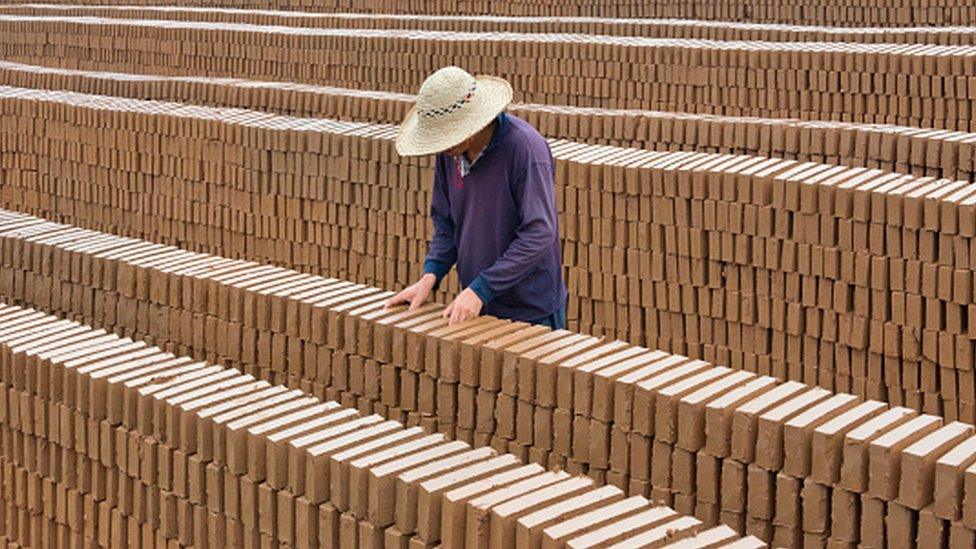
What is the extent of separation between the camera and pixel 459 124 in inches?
232

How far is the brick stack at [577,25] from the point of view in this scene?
629 inches

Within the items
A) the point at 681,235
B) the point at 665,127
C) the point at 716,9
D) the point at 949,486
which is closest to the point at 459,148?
the point at 949,486

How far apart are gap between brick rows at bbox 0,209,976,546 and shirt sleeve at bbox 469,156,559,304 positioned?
0.21 m

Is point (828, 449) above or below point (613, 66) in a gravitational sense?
below

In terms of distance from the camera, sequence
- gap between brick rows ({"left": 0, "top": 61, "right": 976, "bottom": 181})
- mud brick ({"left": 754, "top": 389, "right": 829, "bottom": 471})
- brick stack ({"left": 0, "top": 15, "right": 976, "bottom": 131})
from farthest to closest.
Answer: brick stack ({"left": 0, "top": 15, "right": 976, "bottom": 131}) → gap between brick rows ({"left": 0, "top": 61, "right": 976, "bottom": 181}) → mud brick ({"left": 754, "top": 389, "right": 829, "bottom": 471})

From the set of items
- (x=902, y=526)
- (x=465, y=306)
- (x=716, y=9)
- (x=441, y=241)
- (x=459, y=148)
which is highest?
(x=716, y=9)

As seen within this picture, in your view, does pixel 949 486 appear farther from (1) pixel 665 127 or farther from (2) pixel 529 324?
(1) pixel 665 127

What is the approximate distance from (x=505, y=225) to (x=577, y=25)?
13664 millimetres

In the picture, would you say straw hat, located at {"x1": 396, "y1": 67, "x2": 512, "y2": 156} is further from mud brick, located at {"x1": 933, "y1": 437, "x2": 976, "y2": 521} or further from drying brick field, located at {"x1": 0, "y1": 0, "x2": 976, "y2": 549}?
mud brick, located at {"x1": 933, "y1": 437, "x2": 976, "y2": 521}

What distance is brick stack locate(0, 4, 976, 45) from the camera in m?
16.0

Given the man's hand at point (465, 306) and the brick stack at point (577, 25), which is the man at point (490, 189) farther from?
the brick stack at point (577, 25)

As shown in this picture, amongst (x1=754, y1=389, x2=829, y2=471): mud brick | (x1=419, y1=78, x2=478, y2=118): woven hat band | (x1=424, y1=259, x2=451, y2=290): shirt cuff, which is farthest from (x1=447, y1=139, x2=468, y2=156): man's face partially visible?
(x1=754, y1=389, x2=829, y2=471): mud brick

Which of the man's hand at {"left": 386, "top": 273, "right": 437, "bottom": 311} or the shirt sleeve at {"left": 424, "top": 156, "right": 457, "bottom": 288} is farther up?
the shirt sleeve at {"left": 424, "top": 156, "right": 457, "bottom": 288}

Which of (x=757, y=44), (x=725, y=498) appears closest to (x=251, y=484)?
(x=725, y=498)
